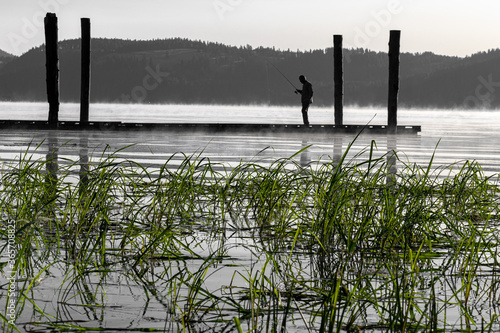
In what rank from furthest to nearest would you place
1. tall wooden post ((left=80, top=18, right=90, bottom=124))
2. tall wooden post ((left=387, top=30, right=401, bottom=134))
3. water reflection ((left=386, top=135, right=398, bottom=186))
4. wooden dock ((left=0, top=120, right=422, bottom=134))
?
tall wooden post ((left=387, top=30, right=401, bottom=134)) → tall wooden post ((left=80, top=18, right=90, bottom=124)) → wooden dock ((left=0, top=120, right=422, bottom=134)) → water reflection ((left=386, top=135, right=398, bottom=186))

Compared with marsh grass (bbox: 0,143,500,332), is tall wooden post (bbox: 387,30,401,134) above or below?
above

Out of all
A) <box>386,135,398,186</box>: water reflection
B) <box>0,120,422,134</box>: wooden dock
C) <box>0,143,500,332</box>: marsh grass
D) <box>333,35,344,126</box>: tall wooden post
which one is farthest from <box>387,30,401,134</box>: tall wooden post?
<box>0,143,500,332</box>: marsh grass

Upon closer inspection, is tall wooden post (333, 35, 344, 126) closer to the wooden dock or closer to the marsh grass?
the wooden dock

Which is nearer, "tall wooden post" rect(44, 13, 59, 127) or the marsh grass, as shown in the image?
the marsh grass

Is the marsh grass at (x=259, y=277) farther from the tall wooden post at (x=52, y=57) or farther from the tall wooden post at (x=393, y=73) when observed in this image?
the tall wooden post at (x=393, y=73)

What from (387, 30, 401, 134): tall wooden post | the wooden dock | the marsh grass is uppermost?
(387, 30, 401, 134): tall wooden post

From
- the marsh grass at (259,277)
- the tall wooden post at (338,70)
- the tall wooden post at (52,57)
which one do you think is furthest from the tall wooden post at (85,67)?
the marsh grass at (259,277)

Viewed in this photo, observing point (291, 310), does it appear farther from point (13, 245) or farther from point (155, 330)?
point (13, 245)

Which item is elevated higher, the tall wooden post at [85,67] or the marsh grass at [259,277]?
the tall wooden post at [85,67]

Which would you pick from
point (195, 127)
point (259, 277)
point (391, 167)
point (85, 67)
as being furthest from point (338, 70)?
point (259, 277)

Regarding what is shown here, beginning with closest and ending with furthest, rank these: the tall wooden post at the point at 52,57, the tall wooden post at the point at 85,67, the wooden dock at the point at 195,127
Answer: the tall wooden post at the point at 52,57, the wooden dock at the point at 195,127, the tall wooden post at the point at 85,67

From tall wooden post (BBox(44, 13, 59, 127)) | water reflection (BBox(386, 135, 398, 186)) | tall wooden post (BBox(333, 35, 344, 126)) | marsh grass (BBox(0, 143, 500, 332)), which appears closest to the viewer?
marsh grass (BBox(0, 143, 500, 332))

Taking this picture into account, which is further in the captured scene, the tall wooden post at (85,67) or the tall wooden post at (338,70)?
the tall wooden post at (338,70)

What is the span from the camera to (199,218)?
539 cm
